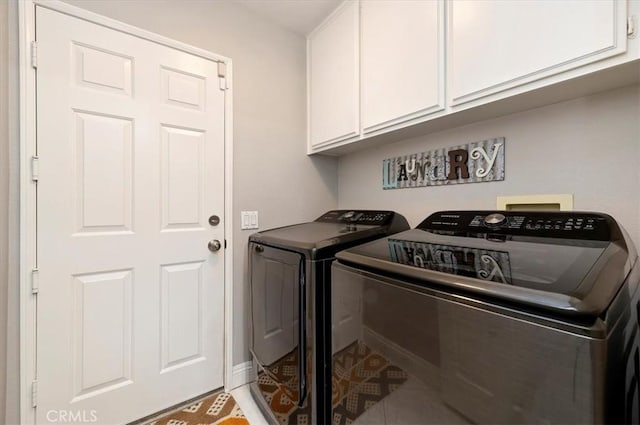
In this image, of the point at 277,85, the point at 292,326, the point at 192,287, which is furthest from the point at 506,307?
the point at 277,85

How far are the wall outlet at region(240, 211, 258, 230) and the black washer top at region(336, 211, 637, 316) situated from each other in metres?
1.01

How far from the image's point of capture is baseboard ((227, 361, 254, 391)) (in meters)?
1.79

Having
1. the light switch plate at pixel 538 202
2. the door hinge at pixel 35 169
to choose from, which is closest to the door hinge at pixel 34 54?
the door hinge at pixel 35 169

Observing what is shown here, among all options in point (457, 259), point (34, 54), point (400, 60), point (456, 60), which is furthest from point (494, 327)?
point (34, 54)

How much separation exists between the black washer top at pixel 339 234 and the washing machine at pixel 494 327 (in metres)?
0.19

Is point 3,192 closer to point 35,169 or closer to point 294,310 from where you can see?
point 35,169

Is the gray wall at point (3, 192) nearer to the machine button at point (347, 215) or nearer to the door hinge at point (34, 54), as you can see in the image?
the door hinge at point (34, 54)

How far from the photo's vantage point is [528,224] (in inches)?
41.4

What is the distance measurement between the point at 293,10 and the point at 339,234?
1523 millimetres

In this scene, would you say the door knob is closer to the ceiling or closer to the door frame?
the door frame

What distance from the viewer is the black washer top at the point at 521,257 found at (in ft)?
1.80

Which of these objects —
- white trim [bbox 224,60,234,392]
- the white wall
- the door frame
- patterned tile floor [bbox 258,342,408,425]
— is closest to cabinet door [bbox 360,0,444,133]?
the white wall

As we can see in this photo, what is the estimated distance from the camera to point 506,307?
1.89ft

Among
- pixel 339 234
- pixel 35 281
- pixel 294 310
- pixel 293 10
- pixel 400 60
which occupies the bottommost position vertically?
pixel 294 310
